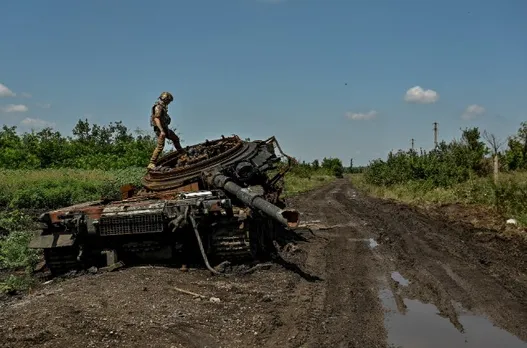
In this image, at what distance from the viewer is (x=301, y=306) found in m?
6.56

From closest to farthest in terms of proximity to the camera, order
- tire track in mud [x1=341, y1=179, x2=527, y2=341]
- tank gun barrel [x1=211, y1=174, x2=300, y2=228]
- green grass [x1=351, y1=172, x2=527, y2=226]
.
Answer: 1. tire track in mud [x1=341, y1=179, x2=527, y2=341]
2. tank gun barrel [x1=211, y1=174, x2=300, y2=228]
3. green grass [x1=351, y1=172, x2=527, y2=226]

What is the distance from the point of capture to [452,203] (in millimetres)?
18922

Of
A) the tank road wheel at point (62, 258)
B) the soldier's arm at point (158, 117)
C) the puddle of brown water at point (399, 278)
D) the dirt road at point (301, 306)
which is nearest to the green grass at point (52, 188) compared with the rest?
the soldier's arm at point (158, 117)

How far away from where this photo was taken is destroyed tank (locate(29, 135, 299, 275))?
8234mm

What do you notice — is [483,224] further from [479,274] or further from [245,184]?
[245,184]

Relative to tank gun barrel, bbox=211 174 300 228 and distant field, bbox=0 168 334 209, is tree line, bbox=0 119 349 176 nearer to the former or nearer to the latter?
distant field, bbox=0 168 334 209

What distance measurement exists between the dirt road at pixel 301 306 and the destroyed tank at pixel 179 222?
485mm

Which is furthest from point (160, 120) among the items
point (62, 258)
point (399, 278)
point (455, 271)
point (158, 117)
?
point (455, 271)

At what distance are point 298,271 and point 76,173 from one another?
2550cm

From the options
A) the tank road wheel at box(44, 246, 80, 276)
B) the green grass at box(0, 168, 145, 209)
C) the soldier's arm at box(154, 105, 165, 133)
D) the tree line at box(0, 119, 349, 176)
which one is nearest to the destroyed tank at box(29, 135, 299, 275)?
the tank road wheel at box(44, 246, 80, 276)

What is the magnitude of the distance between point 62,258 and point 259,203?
3.63 metres

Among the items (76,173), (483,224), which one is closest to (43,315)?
(483,224)

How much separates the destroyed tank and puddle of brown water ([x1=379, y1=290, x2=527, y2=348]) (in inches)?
71.5

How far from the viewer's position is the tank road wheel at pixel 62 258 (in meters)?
9.08
